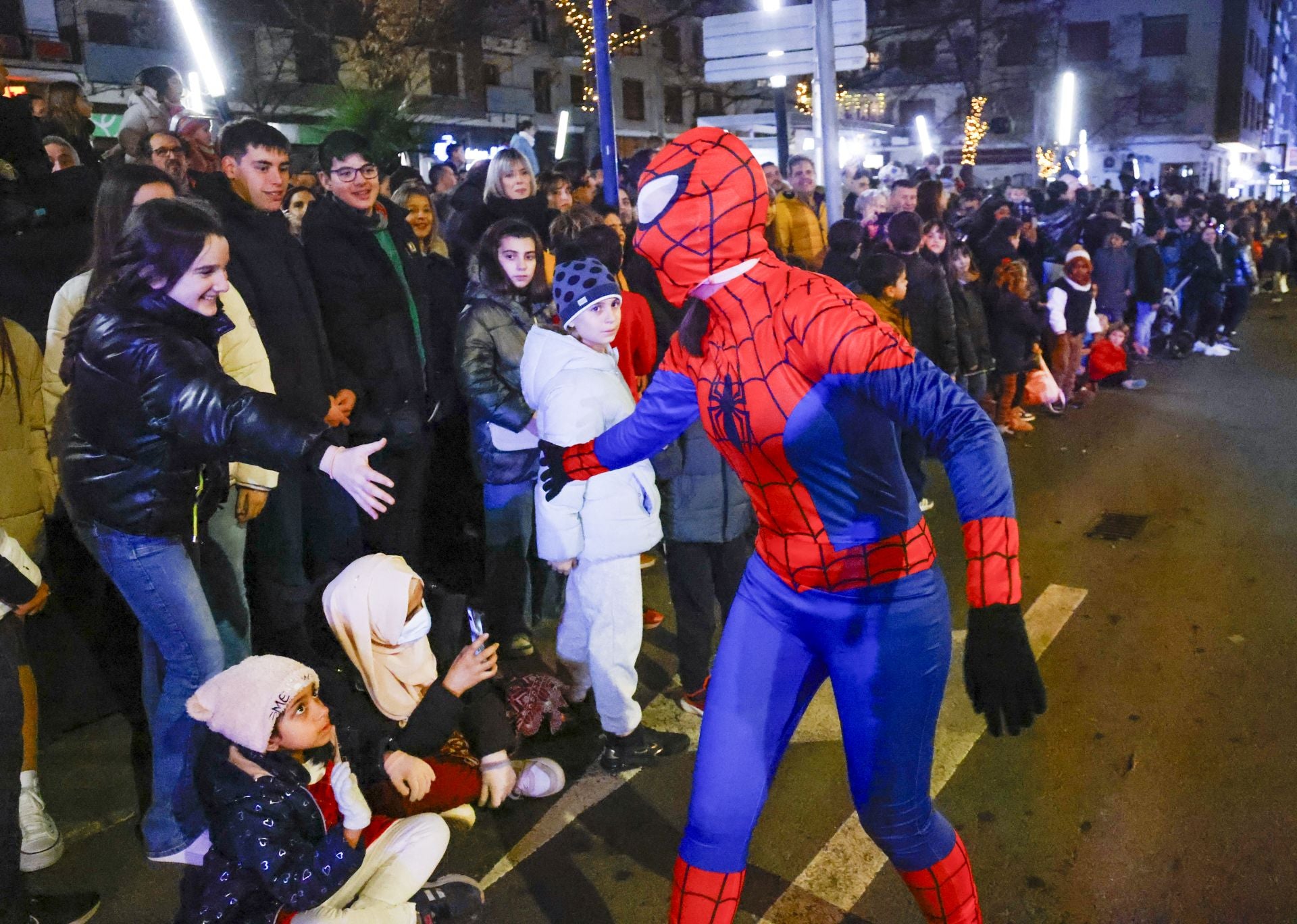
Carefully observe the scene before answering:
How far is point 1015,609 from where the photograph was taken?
2104mm

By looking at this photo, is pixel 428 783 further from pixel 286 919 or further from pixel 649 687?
pixel 649 687

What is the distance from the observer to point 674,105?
137 feet

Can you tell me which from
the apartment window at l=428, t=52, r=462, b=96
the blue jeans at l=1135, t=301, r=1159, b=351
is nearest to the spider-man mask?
the blue jeans at l=1135, t=301, r=1159, b=351

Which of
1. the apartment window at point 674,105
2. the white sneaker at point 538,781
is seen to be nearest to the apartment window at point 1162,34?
the apartment window at point 674,105

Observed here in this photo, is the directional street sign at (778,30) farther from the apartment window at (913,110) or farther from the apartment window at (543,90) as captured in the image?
the apartment window at (913,110)

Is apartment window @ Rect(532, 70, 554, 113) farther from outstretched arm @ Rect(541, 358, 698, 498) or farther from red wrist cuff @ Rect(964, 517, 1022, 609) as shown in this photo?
red wrist cuff @ Rect(964, 517, 1022, 609)

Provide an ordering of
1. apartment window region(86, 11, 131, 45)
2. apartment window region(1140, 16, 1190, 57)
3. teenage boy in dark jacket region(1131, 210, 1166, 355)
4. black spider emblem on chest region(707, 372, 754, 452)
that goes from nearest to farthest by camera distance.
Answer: black spider emblem on chest region(707, 372, 754, 452), teenage boy in dark jacket region(1131, 210, 1166, 355), apartment window region(86, 11, 131, 45), apartment window region(1140, 16, 1190, 57)

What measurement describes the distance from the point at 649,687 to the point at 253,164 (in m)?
2.90

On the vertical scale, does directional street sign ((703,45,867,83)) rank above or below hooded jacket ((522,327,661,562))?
above

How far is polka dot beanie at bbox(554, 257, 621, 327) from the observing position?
3.99 m

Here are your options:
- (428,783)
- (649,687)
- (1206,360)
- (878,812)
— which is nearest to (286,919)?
(428,783)

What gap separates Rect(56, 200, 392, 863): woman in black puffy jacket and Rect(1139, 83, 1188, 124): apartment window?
5252 centimetres

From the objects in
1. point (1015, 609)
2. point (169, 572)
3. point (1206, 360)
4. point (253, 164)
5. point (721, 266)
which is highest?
point (253, 164)

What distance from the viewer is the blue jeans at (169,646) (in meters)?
3.26
